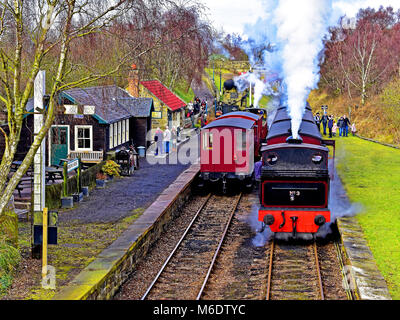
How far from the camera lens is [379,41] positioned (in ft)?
171

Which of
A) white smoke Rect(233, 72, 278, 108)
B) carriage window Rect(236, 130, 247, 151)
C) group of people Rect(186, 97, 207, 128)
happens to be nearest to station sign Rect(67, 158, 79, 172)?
carriage window Rect(236, 130, 247, 151)

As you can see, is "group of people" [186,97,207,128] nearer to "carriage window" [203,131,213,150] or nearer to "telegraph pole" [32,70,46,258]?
"carriage window" [203,131,213,150]

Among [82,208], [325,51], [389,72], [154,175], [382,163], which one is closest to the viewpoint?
[82,208]

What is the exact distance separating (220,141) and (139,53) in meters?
10.5

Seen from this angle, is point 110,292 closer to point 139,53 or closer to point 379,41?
point 139,53

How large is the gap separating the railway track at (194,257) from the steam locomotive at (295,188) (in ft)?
5.74

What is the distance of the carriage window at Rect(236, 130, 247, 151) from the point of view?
69.2 feet

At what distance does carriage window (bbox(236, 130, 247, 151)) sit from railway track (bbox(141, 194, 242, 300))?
2357 millimetres

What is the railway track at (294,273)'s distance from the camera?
446 inches

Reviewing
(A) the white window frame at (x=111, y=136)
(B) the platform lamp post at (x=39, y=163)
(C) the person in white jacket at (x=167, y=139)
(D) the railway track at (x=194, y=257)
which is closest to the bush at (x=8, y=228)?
(B) the platform lamp post at (x=39, y=163)

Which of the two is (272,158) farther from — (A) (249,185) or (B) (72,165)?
(A) (249,185)

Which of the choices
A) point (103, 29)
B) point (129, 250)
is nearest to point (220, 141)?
point (129, 250)

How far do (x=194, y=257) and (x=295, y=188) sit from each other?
303 centimetres

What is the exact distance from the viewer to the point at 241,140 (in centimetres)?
2116
